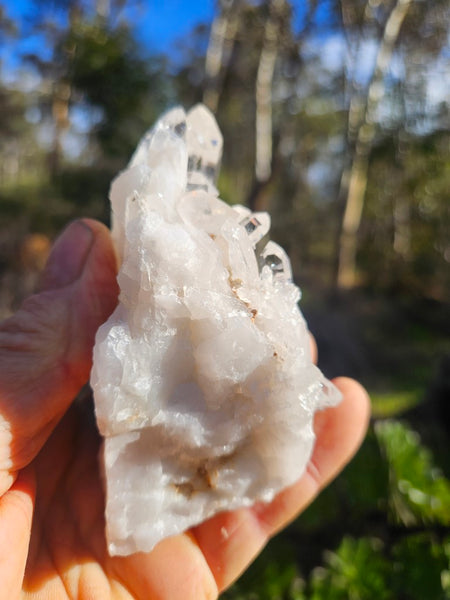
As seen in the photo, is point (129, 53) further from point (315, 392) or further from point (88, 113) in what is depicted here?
point (315, 392)

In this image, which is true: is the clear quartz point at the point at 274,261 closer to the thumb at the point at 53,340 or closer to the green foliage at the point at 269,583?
the thumb at the point at 53,340

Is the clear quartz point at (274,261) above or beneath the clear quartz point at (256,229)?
beneath

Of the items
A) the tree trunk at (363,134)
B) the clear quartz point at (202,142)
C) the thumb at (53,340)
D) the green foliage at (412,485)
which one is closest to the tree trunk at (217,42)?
the tree trunk at (363,134)

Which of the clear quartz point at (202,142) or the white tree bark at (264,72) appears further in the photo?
the white tree bark at (264,72)

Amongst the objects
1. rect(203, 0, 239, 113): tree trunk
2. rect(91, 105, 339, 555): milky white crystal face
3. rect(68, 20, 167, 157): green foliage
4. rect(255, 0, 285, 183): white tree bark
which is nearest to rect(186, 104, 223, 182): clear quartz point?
rect(91, 105, 339, 555): milky white crystal face

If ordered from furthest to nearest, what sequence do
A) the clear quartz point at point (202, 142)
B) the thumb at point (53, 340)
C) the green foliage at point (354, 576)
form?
the green foliage at point (354, 576), the clear quartz point at point (202, 142), the thumb at point (53, 340)

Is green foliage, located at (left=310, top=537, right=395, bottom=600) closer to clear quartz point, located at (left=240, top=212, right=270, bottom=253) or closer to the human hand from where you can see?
the human hand

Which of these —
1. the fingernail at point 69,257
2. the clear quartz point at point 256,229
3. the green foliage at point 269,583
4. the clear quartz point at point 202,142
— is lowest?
the green foliage at point 269,583
